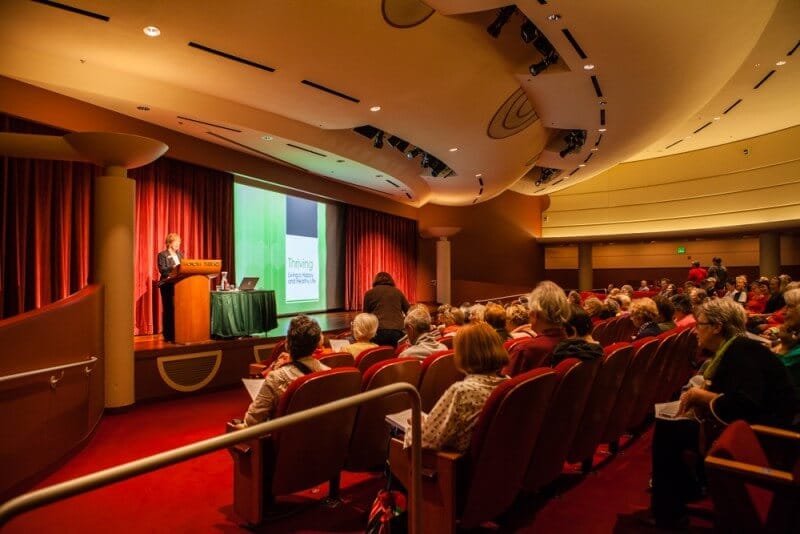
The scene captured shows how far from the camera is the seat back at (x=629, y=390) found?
2.93 m

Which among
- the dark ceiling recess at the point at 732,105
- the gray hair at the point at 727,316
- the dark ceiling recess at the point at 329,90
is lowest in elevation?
the gray hair at the point at 727,316

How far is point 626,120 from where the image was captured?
338 inches

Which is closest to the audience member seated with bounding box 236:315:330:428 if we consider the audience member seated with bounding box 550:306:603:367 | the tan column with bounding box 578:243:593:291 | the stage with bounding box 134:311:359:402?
the audience member seated with bounding box 550:306:603:367

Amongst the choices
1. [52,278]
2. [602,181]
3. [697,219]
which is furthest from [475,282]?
[52,278]

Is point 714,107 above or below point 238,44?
above

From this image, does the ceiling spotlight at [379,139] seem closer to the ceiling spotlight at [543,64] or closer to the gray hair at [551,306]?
the ceiling spotlight at [543,64]

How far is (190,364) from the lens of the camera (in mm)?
→ 5355

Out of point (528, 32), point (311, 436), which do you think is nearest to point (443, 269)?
point (528, 32)

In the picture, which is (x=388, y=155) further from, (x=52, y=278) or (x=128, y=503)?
(x=128, y=503)

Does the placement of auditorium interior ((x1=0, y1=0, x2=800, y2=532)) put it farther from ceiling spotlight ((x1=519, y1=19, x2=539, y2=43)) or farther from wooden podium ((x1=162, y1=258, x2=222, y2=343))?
wooden podium ((x1=162, y1=258, x2=222, y2=343))

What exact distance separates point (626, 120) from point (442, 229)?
6.41 m

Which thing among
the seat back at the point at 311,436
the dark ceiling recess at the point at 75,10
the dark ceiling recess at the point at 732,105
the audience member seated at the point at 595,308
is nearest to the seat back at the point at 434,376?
the seat back at the point at 311,436

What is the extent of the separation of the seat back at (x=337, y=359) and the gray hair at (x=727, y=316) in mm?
2063

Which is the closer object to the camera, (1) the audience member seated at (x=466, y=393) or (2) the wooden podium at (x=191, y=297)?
(1) the audience member seated at (x=466, y=393)
